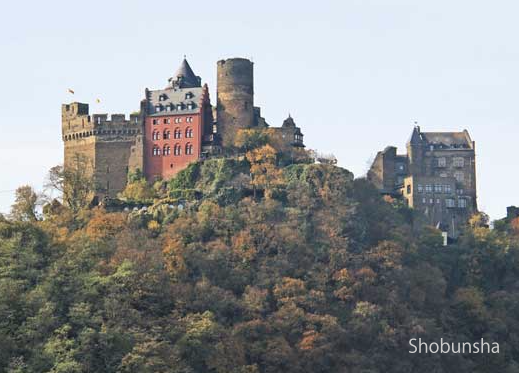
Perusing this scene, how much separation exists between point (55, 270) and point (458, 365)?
3153 centimetres

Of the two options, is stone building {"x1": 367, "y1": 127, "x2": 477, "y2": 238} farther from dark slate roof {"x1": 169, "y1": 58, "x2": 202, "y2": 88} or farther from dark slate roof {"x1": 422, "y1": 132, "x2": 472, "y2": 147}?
dark slate roof {"x1": 169, "y1": 58, "x2": 202, "y2": 88}

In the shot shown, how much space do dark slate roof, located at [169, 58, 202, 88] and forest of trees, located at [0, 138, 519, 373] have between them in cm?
935

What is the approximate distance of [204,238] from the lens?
4702 inches

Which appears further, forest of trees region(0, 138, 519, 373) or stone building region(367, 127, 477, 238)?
stone building region(367, 127, 477, 238)

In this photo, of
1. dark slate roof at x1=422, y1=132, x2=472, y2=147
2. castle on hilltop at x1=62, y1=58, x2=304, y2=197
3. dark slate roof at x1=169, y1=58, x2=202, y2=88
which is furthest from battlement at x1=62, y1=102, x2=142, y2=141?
dark slate roof at x1=422, y1=132, x2=472, y2=147

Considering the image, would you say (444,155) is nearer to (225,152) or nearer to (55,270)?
(225,152)

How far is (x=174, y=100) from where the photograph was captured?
131000mm

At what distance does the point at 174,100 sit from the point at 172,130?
9.13 ft

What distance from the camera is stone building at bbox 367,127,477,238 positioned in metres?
135
